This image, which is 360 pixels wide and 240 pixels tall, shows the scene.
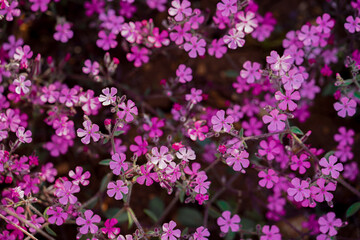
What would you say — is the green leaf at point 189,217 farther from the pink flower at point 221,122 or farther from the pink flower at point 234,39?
the pink flower at point 234,39

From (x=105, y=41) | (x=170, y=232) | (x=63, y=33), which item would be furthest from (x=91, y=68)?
(x=170, y=232)

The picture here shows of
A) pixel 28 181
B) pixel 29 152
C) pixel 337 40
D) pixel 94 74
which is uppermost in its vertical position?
pixel 337 40

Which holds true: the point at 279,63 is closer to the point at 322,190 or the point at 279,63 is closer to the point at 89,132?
the point at 322,190

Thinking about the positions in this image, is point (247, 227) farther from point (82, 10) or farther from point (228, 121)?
point (82, 10)

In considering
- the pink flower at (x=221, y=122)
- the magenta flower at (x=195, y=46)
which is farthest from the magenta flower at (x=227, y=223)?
the magenta flower at (x=195, y=46)

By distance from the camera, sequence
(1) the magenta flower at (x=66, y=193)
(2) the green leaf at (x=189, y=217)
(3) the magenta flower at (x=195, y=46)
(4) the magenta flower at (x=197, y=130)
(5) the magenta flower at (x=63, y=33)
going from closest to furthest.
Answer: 1. (1) the magenta flower at (x=66, y=193)
2. (4) the magenta flower at (x=197, y=130)
3. (3) the magenta flower at (x=195, y=46)
4. (5) the magenta flower at (x=63, y=33)
5. (2) the green leaf at (x=189, y=217)

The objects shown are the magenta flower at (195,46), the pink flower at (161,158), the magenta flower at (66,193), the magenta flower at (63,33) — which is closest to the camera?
the pink flower at (161,158)

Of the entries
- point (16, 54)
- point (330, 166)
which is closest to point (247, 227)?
point (330, 166)
